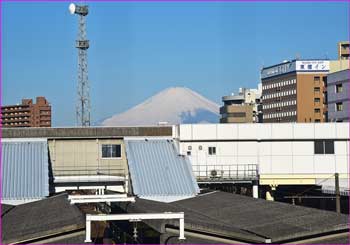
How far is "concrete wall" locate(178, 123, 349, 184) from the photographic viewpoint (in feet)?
107

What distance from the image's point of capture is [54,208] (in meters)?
20.0

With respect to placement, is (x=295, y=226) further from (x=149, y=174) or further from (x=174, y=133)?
(x=174, y=133)

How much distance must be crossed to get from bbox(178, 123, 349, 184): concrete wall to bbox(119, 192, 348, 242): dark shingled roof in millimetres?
7363

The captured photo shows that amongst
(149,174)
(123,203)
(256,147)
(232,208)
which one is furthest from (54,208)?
(256,147)

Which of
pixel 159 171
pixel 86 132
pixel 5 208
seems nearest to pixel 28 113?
pixel 86 132

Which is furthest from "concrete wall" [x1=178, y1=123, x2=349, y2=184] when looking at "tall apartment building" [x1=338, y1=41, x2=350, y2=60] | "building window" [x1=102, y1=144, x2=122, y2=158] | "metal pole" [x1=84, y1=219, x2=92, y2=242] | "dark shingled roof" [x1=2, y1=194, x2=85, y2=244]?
"tall apartment building" [x1=338, y1=41, x2=350, y2=60]

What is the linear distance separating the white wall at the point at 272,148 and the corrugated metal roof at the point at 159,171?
6.30 feet

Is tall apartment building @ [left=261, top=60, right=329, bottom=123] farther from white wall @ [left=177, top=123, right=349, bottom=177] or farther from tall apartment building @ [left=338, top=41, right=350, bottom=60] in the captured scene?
white wall @ [left=177, top=123, right=349, bottom=177]

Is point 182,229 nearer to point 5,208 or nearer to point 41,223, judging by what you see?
point 41,223

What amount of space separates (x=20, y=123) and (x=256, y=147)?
4964 inches

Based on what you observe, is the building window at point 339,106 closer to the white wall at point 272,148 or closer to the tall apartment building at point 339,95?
the tall apartment building at point 339,95

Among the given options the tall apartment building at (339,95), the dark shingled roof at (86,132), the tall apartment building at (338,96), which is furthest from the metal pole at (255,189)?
the tall apartment building at (339,95)

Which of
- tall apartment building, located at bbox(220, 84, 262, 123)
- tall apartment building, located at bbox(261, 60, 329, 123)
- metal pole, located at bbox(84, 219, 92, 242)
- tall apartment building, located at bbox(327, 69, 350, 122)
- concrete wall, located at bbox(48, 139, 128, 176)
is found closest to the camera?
metal pole, located at bbox(84, 219, 92, 242)

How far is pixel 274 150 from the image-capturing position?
32531 mm
